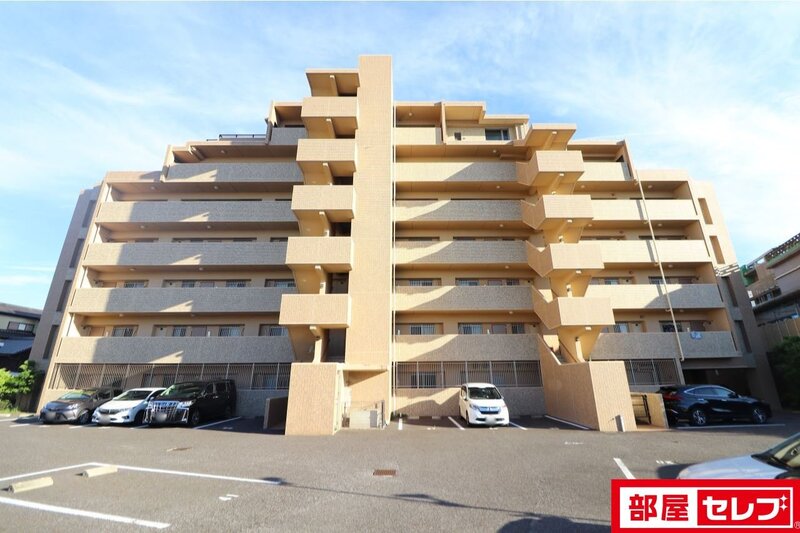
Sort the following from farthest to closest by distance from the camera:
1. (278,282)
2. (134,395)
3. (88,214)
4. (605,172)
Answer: (88,214) → (605,172) → (278,282) → (134,395)

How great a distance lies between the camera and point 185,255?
2142cm

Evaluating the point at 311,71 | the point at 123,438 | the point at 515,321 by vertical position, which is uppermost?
the point at 311,71

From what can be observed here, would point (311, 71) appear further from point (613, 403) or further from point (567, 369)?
point (613, 403)

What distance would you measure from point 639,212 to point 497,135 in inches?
438

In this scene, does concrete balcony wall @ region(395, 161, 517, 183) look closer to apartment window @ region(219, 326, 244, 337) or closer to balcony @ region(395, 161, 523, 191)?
balcony @ region(395, 161, 523, 191)

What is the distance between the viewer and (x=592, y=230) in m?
22.7

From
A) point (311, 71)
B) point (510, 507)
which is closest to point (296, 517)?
point (510, 507)

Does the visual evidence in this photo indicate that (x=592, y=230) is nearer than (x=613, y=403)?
No

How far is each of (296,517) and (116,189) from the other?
2818 cm

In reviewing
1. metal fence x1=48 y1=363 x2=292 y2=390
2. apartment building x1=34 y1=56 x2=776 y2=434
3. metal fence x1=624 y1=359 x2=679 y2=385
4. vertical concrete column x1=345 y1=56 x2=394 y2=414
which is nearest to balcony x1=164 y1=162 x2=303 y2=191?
apartment building x1=34 y1=56 x2=776 y2=434

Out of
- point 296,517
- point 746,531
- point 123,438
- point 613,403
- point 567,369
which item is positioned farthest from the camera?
point 567,369

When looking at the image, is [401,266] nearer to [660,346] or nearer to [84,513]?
[660,346]

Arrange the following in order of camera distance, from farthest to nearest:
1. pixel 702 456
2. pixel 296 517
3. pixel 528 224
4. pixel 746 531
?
pixel 528 224 → pixel 702 456 → pixel 296 517 → pixel 746 531

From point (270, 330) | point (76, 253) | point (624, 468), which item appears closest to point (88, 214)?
point (76, 253)
